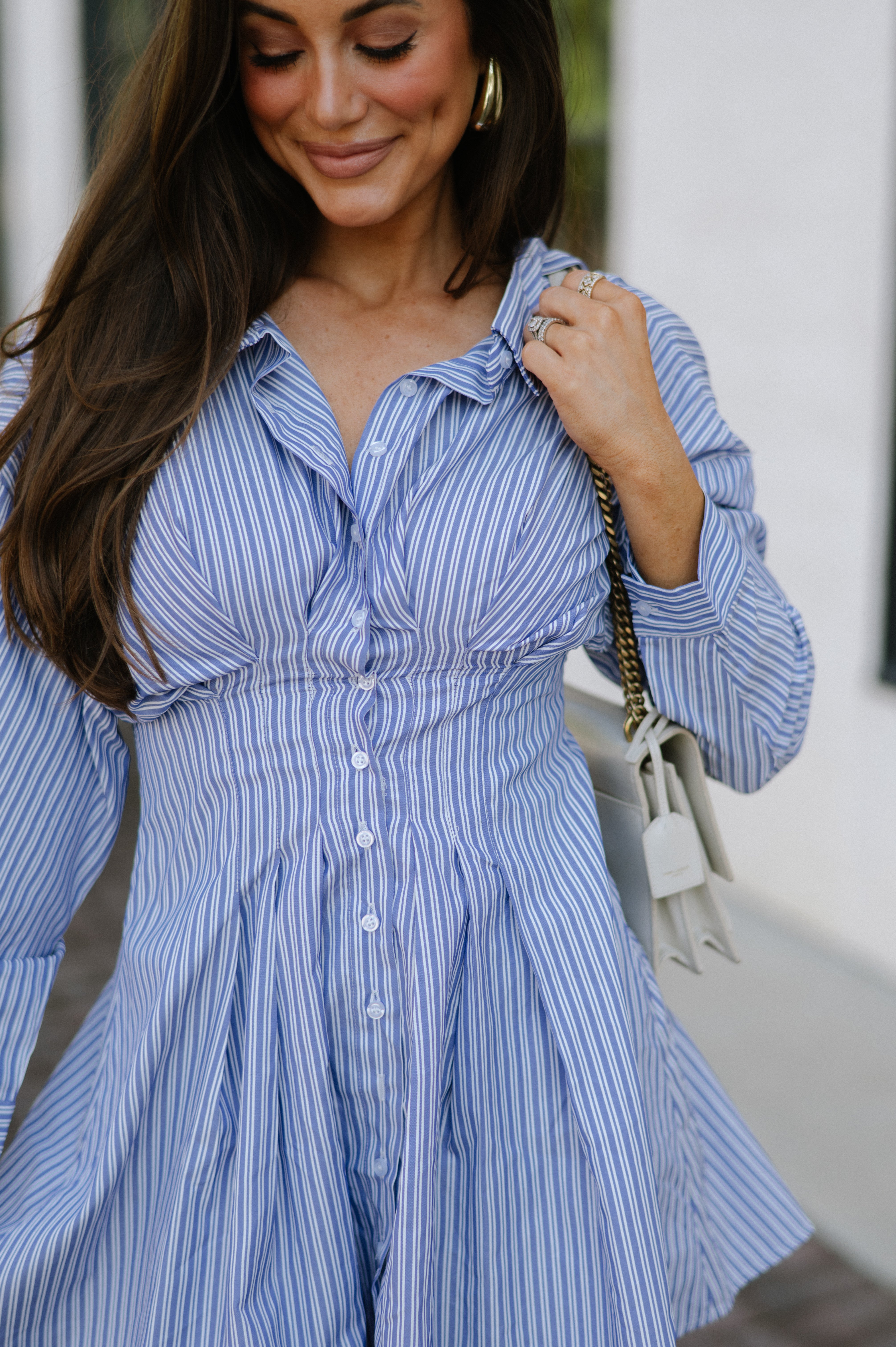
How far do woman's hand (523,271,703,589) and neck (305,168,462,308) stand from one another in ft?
0.62

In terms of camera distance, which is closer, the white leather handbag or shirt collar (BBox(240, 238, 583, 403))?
shirt collar (BBox(240, 238, 583, 403))

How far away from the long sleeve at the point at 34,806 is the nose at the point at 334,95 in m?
0.46

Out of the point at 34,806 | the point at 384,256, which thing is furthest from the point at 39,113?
the point at 34,806

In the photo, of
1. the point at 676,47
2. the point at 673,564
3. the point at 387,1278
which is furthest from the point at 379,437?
the point at 676,47

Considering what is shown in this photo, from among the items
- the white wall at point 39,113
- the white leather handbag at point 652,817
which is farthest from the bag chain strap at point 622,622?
the white wall at point 39,113

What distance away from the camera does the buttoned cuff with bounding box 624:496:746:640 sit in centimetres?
163

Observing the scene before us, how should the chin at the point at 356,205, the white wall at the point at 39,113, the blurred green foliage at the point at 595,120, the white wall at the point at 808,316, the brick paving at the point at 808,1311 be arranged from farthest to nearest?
1. the white wall at the point at 39,113
2. the blurred green foliage at the point at 595,120
3. the white wall at the point at 808,316
4. the brick paving at the point at 808,1311
5. the chin at the point at 356,205

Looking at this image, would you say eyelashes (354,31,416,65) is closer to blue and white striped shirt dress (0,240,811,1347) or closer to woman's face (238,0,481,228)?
woman's face (238,0,481,228)

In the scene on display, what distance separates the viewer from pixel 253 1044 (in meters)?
1.51

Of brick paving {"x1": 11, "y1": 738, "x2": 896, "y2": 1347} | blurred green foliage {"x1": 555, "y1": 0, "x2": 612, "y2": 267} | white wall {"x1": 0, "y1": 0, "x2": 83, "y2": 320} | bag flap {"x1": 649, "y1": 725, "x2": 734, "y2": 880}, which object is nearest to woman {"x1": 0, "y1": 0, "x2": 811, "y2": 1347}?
bag flap {"x1": 649, "y1": 725, "x2": 734, "y2": 880}

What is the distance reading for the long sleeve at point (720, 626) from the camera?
1.65m

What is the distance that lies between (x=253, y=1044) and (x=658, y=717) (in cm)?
63

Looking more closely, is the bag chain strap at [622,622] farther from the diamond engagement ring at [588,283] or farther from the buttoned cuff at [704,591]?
the diamond engagement ring at [588,283]

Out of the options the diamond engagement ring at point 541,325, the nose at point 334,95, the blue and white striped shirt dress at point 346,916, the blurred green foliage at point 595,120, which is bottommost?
the blue and white striped shirt dress at point 346,916
